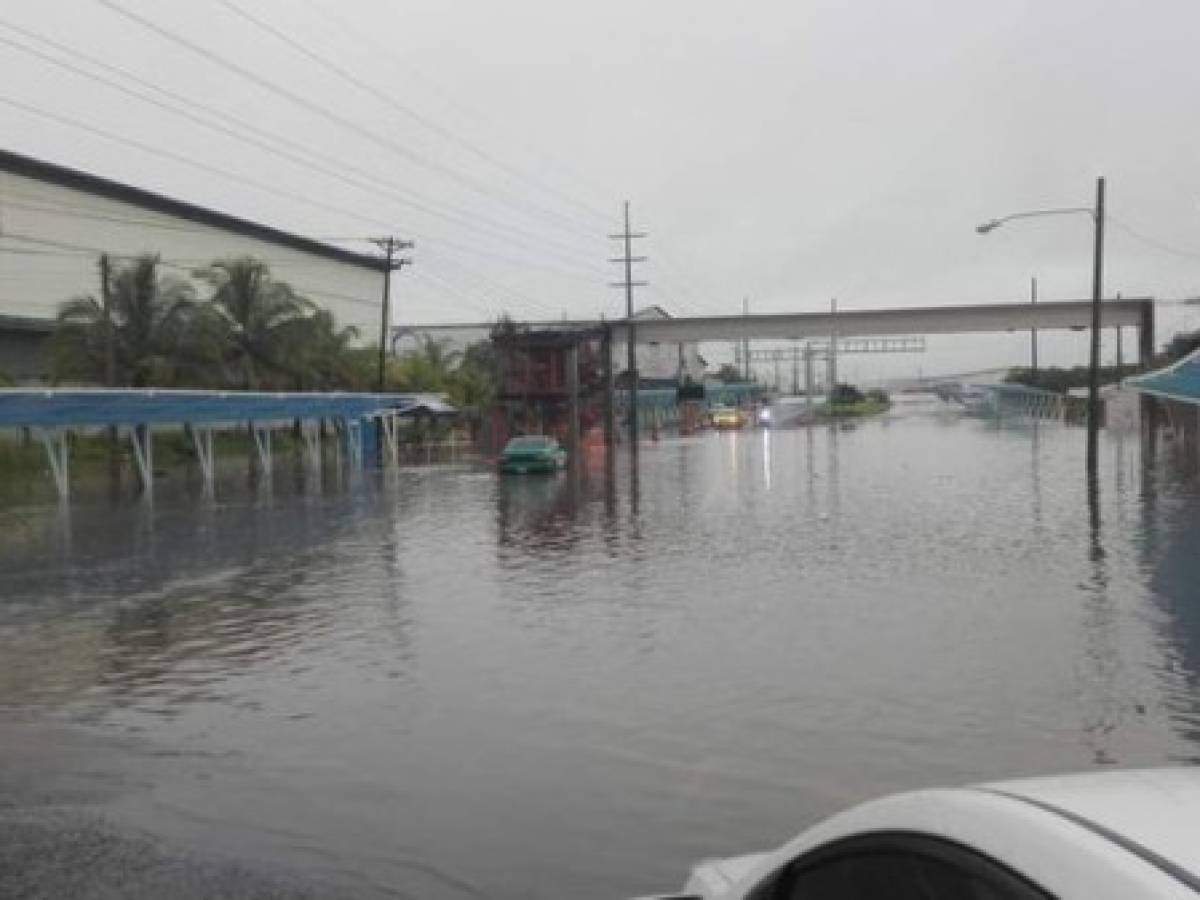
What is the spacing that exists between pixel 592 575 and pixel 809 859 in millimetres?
15617

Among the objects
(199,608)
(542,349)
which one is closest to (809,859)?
(199,608)

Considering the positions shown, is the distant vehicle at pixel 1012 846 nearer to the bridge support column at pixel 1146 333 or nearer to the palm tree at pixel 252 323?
the palm tree at pixel 252 323

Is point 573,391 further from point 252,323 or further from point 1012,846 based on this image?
point 1012,846

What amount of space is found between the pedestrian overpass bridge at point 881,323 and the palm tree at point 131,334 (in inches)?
1339

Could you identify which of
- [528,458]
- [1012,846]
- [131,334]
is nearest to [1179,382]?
[528,458]

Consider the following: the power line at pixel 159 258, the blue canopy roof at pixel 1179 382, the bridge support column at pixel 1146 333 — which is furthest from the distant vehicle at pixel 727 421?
the blue canopy roof at pixel 1179 382

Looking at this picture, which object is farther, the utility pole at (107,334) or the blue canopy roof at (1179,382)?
the utility pole at (107,334)

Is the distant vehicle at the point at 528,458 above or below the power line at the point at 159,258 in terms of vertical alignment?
below

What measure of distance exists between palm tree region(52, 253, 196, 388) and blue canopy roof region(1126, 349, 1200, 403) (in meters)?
34.5

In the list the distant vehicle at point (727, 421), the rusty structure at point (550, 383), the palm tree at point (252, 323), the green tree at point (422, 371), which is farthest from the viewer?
the distant vehicle at point (727, 421)

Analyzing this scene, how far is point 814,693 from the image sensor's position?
420 inches

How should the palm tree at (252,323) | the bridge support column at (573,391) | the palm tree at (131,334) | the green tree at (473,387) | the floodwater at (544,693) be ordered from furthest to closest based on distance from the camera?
the green tree at (473,387), the bridge support column at (573,391), the palm tree at (252,323), the palm tree at (131,334), the floodwater at (544,693)

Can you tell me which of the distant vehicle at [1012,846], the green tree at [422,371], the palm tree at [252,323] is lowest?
the distant vehicle at [1012,846]

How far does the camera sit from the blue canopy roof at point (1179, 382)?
133 feet
